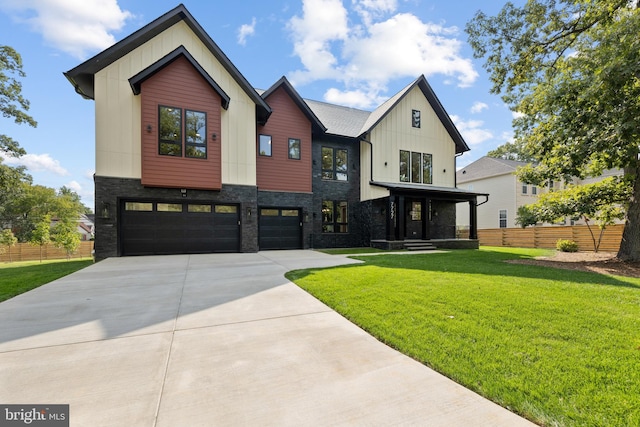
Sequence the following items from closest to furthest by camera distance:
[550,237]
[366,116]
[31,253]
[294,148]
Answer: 1. [294,148]
2. [550,237]
3. [366,116]
4. [31,253]

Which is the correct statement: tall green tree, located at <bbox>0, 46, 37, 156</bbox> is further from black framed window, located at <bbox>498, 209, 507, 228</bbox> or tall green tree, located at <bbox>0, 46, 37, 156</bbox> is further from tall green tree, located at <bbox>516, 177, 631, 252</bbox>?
black framed window, located at <bbox>498, 209, 507, 228</bbox>

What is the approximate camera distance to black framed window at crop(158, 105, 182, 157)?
34.9 feet

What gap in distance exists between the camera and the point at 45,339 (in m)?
3.01

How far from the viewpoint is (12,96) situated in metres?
15.6

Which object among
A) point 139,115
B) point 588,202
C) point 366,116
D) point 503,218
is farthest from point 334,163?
point 503,218

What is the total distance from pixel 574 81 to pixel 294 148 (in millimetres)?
10592

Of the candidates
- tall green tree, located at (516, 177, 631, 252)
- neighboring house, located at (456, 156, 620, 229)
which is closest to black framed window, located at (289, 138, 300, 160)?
tall green tree, located at (516, 177, 631, 252)

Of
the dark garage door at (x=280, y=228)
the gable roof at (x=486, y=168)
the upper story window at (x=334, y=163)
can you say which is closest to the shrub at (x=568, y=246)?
the upper story window at (x=334, y=163)

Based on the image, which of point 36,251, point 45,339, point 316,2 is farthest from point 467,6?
point 36,251

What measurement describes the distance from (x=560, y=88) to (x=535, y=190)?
20.4 meters

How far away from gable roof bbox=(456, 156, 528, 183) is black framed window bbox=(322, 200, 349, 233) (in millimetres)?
17929

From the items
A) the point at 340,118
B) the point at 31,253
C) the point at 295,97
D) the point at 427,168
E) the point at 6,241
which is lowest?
the point at 31,253

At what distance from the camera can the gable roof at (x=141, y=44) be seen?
1007cm

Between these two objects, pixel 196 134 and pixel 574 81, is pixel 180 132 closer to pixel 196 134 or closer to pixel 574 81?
pixel 196 134
